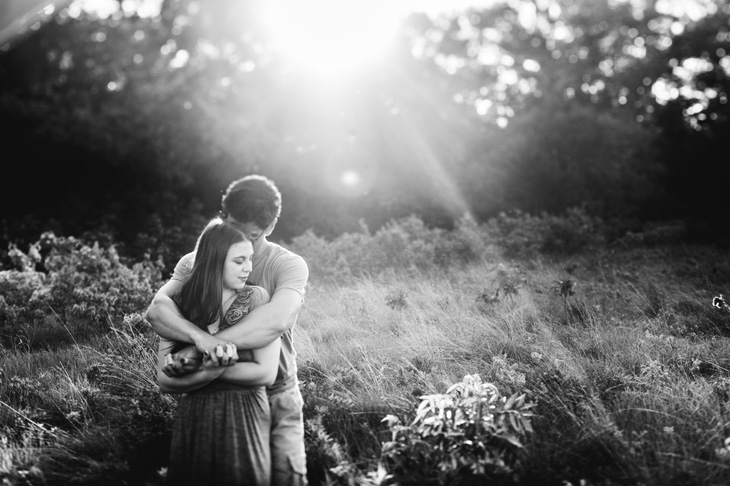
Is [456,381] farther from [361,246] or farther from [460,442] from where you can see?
[361,246]

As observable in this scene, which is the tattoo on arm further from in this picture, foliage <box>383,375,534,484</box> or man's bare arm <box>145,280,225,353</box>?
foliage <box>383,375,534,484</box>

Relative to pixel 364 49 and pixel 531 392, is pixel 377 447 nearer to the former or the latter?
pixel 531 392

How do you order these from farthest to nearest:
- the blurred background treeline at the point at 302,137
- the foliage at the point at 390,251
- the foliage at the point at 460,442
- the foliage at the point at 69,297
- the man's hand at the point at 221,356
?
1. the blurred background treeline at the point at 302,137
2. the foliage at the point at 390,251
3. the foliage at the point at 69,297
4. the foliage at the point at 460,442
5. the man's hand at the point at 221,356

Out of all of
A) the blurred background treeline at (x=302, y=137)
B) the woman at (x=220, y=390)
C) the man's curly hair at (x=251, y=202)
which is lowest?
Answer: the woman at (x=220, y=390)

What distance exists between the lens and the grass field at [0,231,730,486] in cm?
320

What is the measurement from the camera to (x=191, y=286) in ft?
9.26

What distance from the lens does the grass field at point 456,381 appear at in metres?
3.20

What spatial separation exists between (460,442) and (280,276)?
149 centimetres

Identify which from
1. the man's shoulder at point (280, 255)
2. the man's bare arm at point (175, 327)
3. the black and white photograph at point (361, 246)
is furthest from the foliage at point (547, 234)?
the man's bare arm at point (175, 327)

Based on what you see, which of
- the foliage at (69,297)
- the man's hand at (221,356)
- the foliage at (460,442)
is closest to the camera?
the man's hand at (221,356)

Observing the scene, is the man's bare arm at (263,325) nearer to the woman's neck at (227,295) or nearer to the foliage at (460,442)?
the woman's neck at (227,295)

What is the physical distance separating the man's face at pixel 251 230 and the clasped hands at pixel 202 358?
0.78 metres

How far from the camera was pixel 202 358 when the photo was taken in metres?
2.66

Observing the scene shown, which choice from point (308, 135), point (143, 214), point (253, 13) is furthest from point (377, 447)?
point (253, 13)
